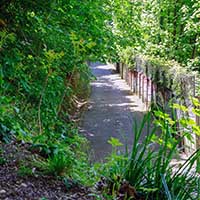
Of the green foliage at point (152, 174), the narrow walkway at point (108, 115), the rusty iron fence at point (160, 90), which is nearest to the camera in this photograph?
the green foliage at point (152, 174)

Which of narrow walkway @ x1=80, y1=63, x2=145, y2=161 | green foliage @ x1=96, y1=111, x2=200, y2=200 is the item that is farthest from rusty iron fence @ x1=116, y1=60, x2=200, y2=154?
green foliage @ x1=96, y1=111, x2=200, y2=200

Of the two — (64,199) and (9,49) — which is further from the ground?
(9,49)

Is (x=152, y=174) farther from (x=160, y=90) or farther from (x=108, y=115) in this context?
(x=108, y=115)

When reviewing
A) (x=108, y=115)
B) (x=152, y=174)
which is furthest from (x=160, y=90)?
(x=152, y=174)

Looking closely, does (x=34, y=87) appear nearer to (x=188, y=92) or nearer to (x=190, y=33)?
(x=188, y=92)

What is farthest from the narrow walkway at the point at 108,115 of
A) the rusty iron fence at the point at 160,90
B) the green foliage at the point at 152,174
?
the green foliage at the point at 152,174

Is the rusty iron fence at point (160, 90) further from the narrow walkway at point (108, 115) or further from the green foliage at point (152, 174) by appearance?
the green foliage at point (152, 174)

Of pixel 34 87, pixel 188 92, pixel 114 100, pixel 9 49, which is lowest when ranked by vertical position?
pixel 114 100

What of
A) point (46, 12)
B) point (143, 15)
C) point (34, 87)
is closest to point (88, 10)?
point (46, 12)

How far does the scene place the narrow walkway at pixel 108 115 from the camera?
7883mm

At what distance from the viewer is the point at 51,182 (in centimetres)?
229

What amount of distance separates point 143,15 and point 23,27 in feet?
33.8

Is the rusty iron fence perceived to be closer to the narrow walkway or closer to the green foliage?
A: the narrow walkway

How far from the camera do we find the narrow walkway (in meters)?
7.88
